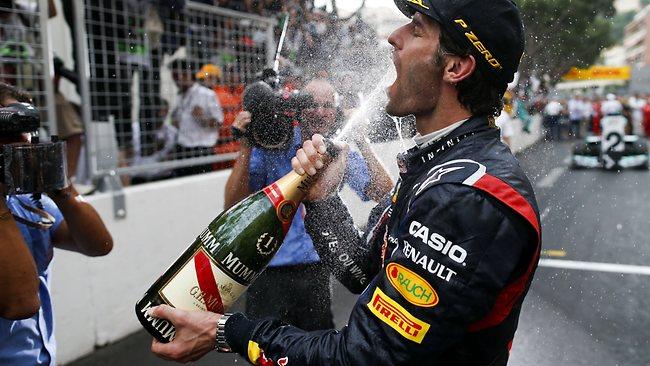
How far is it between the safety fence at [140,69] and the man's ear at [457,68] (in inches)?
108

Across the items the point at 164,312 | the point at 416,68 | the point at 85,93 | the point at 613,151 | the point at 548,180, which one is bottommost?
the point at 613,151

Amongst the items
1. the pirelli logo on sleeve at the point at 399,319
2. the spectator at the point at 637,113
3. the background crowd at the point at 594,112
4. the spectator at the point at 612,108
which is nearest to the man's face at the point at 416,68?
the pirelli logo on sleeve at the point at 399,319

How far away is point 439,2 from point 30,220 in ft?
5.12

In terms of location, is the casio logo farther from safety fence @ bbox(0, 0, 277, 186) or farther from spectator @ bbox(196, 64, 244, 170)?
spectator @ bbox(196, 64, 244, 170)

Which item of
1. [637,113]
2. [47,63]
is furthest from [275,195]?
[637,113]

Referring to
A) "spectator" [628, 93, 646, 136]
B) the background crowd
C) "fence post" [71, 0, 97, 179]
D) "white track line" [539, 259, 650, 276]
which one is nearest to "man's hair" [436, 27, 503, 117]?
"fence post" [71, 0, 97, 179]

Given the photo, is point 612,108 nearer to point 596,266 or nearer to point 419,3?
point 596,266

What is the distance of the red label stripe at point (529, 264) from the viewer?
1.26 meters

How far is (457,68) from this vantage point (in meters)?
1.45

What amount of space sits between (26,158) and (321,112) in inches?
38.9

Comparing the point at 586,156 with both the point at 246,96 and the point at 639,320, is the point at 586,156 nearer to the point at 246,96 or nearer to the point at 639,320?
the point at 639,320

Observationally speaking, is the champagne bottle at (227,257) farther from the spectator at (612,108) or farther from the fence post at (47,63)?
the spectator at (612,108)

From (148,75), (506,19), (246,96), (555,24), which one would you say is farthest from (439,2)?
(148,75)

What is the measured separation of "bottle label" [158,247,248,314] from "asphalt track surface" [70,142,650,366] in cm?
120
